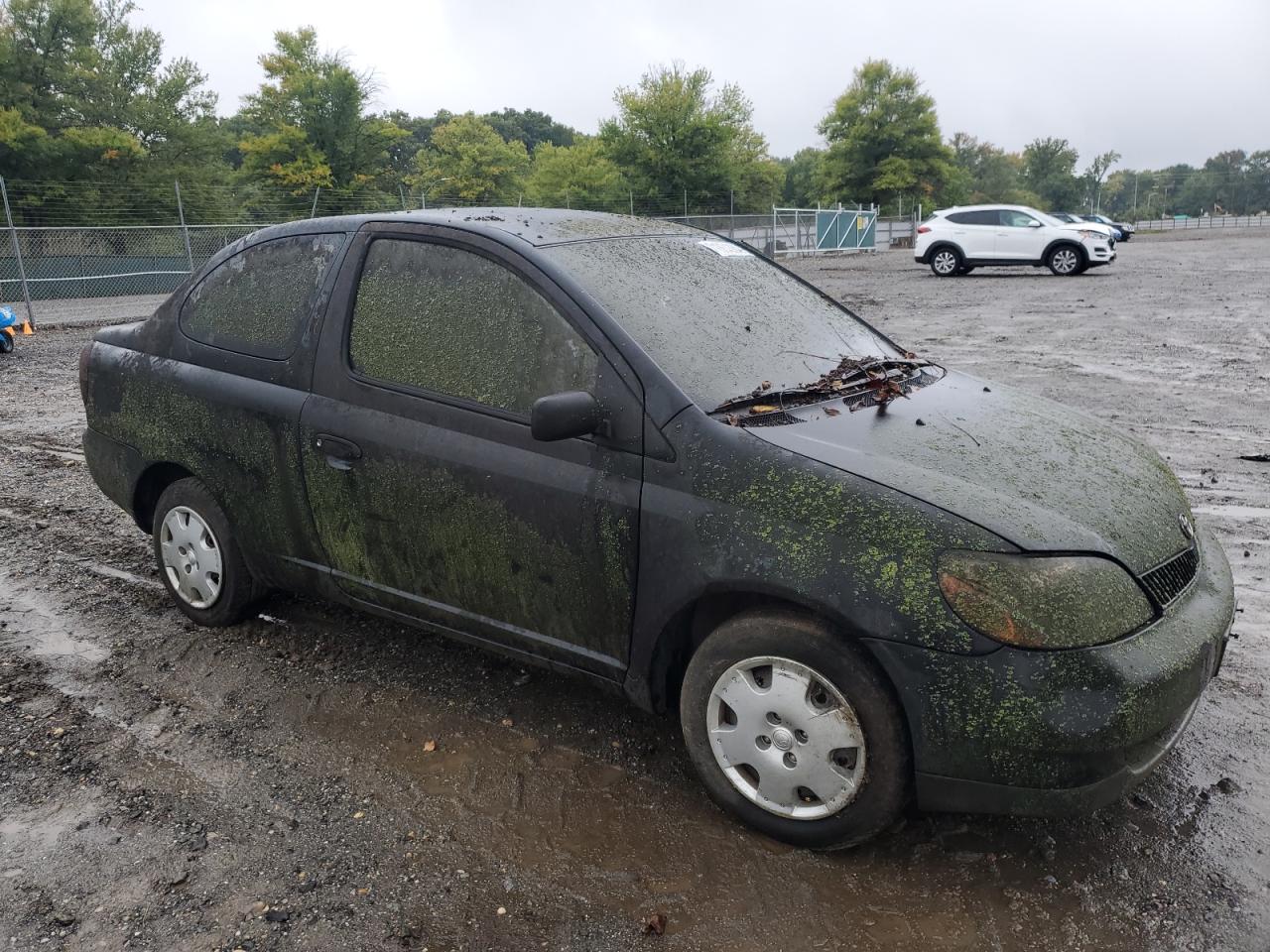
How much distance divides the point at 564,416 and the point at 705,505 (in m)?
0.48

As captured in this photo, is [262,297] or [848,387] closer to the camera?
[848,387]

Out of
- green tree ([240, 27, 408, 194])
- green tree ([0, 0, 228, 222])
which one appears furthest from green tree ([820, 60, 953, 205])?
green tree ([0, 0, 228, 222])

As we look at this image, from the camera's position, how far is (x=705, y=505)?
276 cm

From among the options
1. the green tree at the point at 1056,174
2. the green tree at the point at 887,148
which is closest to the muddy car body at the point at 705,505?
the green tree at the point at 887,148

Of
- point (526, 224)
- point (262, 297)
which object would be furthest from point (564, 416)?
point (262, 297)

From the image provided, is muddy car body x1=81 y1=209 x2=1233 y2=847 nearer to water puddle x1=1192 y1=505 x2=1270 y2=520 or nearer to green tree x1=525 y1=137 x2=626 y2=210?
water puddle x1=1192 y1=505 x2=1270 y2=520

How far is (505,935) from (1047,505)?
Result: 1820mm

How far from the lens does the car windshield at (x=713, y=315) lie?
3.09m

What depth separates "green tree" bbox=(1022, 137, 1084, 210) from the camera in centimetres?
11069

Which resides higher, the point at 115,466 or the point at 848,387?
the point at 848,387

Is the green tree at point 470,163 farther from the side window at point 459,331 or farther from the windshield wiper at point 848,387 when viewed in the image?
the windshield wiper at point 848,387

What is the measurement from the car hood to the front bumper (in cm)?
29

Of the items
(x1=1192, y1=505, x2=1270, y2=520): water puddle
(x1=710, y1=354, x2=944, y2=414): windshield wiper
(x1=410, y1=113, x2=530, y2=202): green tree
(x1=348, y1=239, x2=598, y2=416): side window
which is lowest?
(x1=1192, y1=505, x2=1270, y2=520): water puddle

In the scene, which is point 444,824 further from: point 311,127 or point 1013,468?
point 311,127
